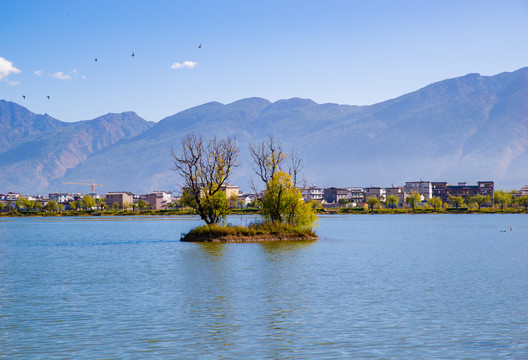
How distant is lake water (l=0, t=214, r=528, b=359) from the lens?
1952 centimetres

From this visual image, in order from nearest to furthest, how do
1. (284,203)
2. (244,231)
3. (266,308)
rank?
(266,308) → (244,231) → (284,203)

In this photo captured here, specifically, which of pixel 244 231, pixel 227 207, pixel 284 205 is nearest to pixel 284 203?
pixel 284 205

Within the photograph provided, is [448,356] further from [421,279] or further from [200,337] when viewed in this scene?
[421,279]

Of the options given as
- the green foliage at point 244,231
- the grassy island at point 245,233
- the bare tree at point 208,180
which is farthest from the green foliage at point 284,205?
the bare tree at point 208,180

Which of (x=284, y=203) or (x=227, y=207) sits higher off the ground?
(x=284, y=203)

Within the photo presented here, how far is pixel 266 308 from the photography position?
2622cm

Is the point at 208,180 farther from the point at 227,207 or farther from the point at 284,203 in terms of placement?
the point at 284,203

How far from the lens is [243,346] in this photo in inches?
779

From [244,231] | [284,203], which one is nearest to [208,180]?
[244,231]

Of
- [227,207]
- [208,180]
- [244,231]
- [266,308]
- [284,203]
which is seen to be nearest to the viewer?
[266,308]

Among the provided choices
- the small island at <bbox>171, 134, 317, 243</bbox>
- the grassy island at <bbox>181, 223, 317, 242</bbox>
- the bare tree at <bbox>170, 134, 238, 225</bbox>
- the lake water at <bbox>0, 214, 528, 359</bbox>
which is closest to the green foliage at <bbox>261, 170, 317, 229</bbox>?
the small island at <bbox>171, 134, 317, 243</bbox>

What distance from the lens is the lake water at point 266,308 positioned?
19516mm

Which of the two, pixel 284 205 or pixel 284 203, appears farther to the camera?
pixel 284 205

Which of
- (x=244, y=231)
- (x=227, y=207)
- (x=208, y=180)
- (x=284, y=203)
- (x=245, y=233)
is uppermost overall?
(x=208, y=180)
